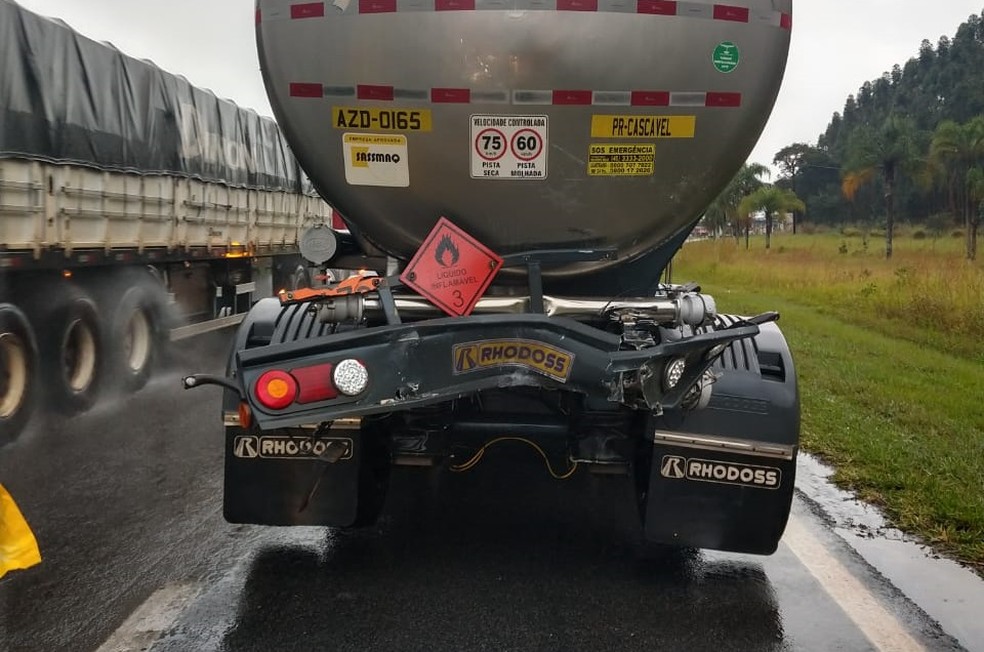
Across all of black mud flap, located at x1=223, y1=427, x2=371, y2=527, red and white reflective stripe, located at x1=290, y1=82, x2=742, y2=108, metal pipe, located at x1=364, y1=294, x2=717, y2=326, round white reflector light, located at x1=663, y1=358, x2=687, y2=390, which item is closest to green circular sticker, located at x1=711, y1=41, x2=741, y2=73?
red and white reflective stripe, located at x1=290, y1=82, x2=742, y2=108

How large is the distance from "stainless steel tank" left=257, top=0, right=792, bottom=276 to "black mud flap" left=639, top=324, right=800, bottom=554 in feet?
2.73

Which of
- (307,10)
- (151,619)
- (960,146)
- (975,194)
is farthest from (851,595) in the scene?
(960,146)

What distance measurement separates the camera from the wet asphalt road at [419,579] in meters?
3.43

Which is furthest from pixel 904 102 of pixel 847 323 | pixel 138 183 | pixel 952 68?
pixel 138 183

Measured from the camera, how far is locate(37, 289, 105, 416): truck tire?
6582 millimetres

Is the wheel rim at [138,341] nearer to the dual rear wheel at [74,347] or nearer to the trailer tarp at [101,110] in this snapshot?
the dual rear wheel at [74,347]

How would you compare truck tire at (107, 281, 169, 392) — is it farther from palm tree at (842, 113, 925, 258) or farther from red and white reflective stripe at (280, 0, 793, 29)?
palm tree at (842, 113, 925, 258)

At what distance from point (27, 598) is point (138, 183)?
4.87 meters

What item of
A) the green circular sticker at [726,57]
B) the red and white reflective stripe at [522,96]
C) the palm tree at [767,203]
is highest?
the palm tree at [767,203]

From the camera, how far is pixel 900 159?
4272 cm

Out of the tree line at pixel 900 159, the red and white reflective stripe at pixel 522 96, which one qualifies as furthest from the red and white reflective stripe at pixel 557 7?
the tree line at pixel 900 159

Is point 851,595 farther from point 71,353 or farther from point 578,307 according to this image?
point 71,353

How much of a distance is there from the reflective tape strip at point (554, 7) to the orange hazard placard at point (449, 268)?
0.80m

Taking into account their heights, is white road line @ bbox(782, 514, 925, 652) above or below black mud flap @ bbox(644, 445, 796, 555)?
below
